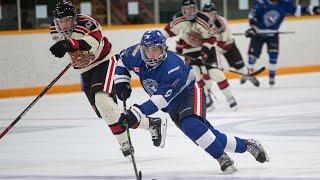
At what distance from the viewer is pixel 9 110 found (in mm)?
11875

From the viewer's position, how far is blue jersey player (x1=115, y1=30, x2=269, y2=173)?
618cm

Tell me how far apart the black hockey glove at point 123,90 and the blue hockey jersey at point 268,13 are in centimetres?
833

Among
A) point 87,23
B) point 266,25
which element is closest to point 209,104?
point 266,25

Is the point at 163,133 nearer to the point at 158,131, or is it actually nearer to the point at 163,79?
the point at 158,131

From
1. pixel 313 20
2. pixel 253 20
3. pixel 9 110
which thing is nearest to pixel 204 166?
pixel 9 110

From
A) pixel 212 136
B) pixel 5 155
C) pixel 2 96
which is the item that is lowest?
pixel 2 96

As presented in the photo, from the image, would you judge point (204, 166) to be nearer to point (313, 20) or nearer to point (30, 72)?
point (30, 72)

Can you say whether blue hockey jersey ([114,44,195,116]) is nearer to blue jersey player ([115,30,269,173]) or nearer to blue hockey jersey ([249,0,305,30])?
blue jersey player ([115,30,269,173])

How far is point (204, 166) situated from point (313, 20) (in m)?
10.5

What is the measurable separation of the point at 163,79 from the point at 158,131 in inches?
42.3

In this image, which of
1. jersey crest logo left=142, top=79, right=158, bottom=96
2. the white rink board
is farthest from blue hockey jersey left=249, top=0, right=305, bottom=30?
jersey crest logo left=142, top=79, right=158, bottom=96

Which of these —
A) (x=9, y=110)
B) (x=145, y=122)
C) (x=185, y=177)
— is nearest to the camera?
(x=185, y=177)

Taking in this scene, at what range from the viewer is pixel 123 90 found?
6.62 metres

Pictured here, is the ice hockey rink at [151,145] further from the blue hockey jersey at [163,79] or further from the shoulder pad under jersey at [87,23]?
the shoulder pad under jersey at [87,23]
